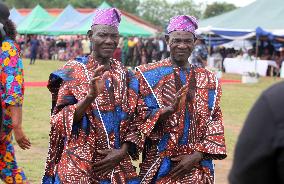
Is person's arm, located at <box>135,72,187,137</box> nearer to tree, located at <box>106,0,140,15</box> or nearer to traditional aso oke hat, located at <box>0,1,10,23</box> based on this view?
traditional aso oke hat, located at <box>0,1,10,23</box>

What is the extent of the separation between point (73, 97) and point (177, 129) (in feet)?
2.54

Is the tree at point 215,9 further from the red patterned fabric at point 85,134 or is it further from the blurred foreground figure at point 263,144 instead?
the blurred foreground figure at point 263,144

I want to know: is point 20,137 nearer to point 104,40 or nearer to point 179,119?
point 104,40

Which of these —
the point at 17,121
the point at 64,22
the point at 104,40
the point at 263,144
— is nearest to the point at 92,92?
the point at 104,40

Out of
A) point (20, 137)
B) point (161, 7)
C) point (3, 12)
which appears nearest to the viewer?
point (3, 12)

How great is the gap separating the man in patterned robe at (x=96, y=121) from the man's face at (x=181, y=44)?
0.41m

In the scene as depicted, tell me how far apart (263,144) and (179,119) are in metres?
2.76

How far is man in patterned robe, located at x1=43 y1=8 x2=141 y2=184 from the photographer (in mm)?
4190

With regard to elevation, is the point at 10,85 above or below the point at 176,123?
above

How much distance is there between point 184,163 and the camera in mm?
4375

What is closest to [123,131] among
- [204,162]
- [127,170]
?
[127,170]

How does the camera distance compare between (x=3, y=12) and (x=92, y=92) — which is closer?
(x=92, y=92)

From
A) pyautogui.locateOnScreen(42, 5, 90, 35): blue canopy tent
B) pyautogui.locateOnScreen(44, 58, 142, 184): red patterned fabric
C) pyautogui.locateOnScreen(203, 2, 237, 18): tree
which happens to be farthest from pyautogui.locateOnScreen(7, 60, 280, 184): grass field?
pyautogui.locateOnScreen(203, 2, 237, 18): tree

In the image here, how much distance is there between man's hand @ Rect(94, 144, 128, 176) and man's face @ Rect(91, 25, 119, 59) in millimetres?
674
